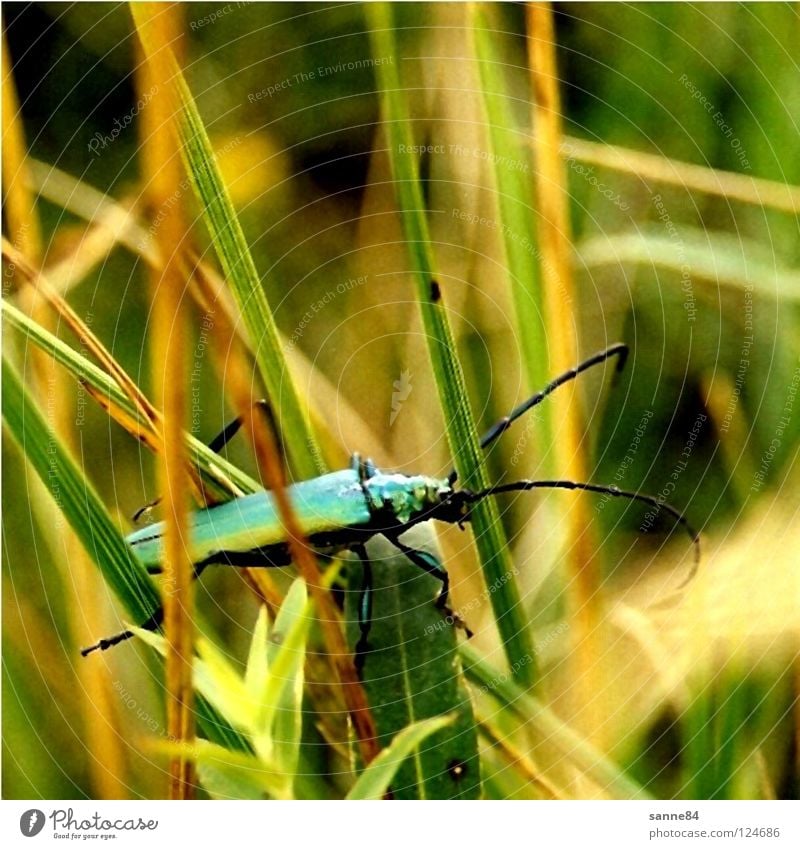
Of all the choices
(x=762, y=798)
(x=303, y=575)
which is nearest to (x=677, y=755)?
(x=762, y=798)

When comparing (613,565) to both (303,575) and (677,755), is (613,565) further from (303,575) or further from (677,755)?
(303,575)

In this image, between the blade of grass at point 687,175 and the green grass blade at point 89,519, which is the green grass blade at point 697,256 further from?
the green grass blade at point 89,519

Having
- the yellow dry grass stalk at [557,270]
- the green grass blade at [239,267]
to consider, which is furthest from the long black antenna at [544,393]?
the green grass blade at [239,267]

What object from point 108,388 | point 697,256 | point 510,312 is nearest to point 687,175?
point 697,256

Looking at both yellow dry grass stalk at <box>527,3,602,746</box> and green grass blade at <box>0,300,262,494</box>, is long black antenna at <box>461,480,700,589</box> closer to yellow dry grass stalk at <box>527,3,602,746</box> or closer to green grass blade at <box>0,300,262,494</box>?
yellow dry grass stalk at <box>527,3,602,746</box>

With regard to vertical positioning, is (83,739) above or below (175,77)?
below

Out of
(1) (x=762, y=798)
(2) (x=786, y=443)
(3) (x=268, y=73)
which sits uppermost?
(3) (x=268, y=73)

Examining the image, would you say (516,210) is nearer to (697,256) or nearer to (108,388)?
(697,256)
